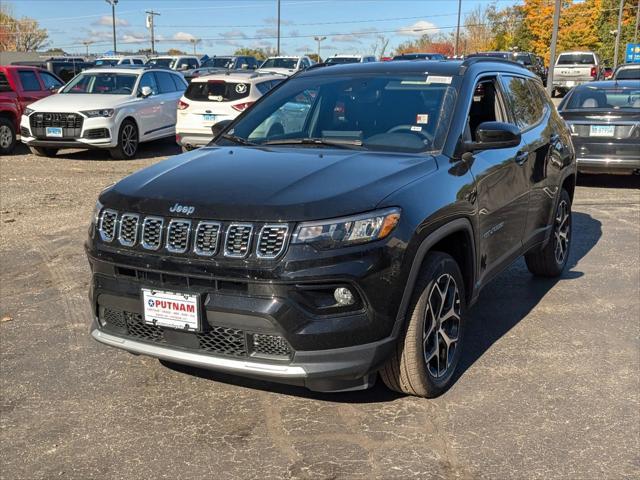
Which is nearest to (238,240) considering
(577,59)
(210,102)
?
(210,102)

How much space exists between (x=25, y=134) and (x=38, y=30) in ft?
255

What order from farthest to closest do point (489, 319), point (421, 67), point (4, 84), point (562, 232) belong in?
point (4, 84) < point (562, 232) < point (489, 319) < point (421, 67)

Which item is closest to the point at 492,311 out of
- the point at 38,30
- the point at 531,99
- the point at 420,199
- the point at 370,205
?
the point at 531,99

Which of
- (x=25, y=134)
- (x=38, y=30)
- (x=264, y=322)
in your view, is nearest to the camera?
(x=264, y=322)

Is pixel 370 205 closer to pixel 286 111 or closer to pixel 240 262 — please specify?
pixel 240 262

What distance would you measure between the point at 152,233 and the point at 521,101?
10.6 ft

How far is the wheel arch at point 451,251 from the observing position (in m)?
3.45

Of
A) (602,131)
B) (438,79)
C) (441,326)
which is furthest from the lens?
(602,131)

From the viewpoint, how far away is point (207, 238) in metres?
3.29

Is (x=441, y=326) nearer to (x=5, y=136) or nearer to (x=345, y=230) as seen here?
(x=345, y=230)

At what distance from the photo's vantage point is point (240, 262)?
10.5ft

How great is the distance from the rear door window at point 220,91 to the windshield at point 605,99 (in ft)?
18.9

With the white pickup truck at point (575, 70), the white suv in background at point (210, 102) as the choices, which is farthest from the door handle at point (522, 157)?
the white pickup truck at point (575, 70)

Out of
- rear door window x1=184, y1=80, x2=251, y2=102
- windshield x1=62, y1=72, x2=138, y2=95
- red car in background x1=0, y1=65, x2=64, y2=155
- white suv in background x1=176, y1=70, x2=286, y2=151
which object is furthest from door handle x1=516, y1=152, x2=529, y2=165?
red car in background x1=0, y1=65, x2=64, y2=155
